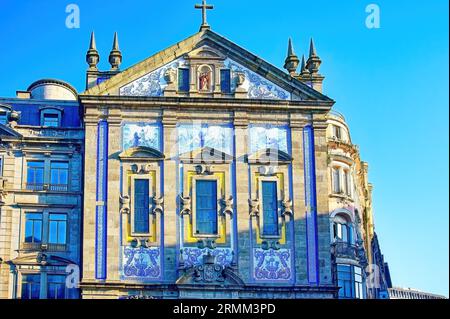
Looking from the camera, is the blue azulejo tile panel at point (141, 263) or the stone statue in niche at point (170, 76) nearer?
the blue azulejo tile panel at point (141, 263)

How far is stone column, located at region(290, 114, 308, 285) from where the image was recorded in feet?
176

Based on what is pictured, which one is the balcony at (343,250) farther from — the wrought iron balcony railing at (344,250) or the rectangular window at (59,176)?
the rectangular window at (59,176)

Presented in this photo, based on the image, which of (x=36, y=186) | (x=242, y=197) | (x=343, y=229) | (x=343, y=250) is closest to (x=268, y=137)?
(x=242, y=197)

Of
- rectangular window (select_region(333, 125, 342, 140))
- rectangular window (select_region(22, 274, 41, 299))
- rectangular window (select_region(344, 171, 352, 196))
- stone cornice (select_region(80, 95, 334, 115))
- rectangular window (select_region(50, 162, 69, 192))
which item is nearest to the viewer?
rectangular window (select_region(22, 274, 41, 299))

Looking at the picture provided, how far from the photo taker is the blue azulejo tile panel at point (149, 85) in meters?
56.0

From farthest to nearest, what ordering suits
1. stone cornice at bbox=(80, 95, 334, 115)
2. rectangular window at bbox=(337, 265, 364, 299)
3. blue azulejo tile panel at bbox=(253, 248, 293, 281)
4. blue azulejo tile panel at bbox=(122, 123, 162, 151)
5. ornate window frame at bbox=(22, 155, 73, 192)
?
1. ornate window frame at bbox=(22, 155, 73, 192)
2. stone cornice at bbox=(80, 95, 334, 115)
3. rectangular window at bbox=(337, 265, 364, 299)
4. blue azulejo tile panel at bbox=(122, 123, 162, 151)
5. blue azulejo tile panel at bbox=(253, 248, 293, 281)

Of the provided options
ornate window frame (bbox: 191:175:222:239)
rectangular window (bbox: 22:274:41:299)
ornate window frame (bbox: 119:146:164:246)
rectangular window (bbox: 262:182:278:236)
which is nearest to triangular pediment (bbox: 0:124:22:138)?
ornate window frame (bbox: 119:146:164:246)

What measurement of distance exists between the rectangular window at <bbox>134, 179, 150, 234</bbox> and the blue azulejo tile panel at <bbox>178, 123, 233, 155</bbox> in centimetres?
278

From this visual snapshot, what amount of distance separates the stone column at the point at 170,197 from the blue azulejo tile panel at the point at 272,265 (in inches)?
164

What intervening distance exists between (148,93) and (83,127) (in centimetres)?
399

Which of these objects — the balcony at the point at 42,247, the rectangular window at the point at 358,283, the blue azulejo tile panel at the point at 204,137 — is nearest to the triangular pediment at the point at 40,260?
the balcony at the point at 42,247

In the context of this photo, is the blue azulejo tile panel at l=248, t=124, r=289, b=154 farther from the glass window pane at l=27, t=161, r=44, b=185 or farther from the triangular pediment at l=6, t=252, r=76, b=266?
the triangular pediment at l=6, t=252, r=76, b=266

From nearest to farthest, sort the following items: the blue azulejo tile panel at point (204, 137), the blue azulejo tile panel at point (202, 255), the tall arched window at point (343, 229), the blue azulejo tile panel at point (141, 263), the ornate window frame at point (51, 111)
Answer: the blue azulejo tile panel at point (141, 263), the blue azulejo tile panel at point (202, 255), the blue azulejo tile panel at point (204, 137), the tall arched window at point (343, 229), the ornate window frame at point (51, 111)

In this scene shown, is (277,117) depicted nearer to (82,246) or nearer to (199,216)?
Answer: (199,216)
